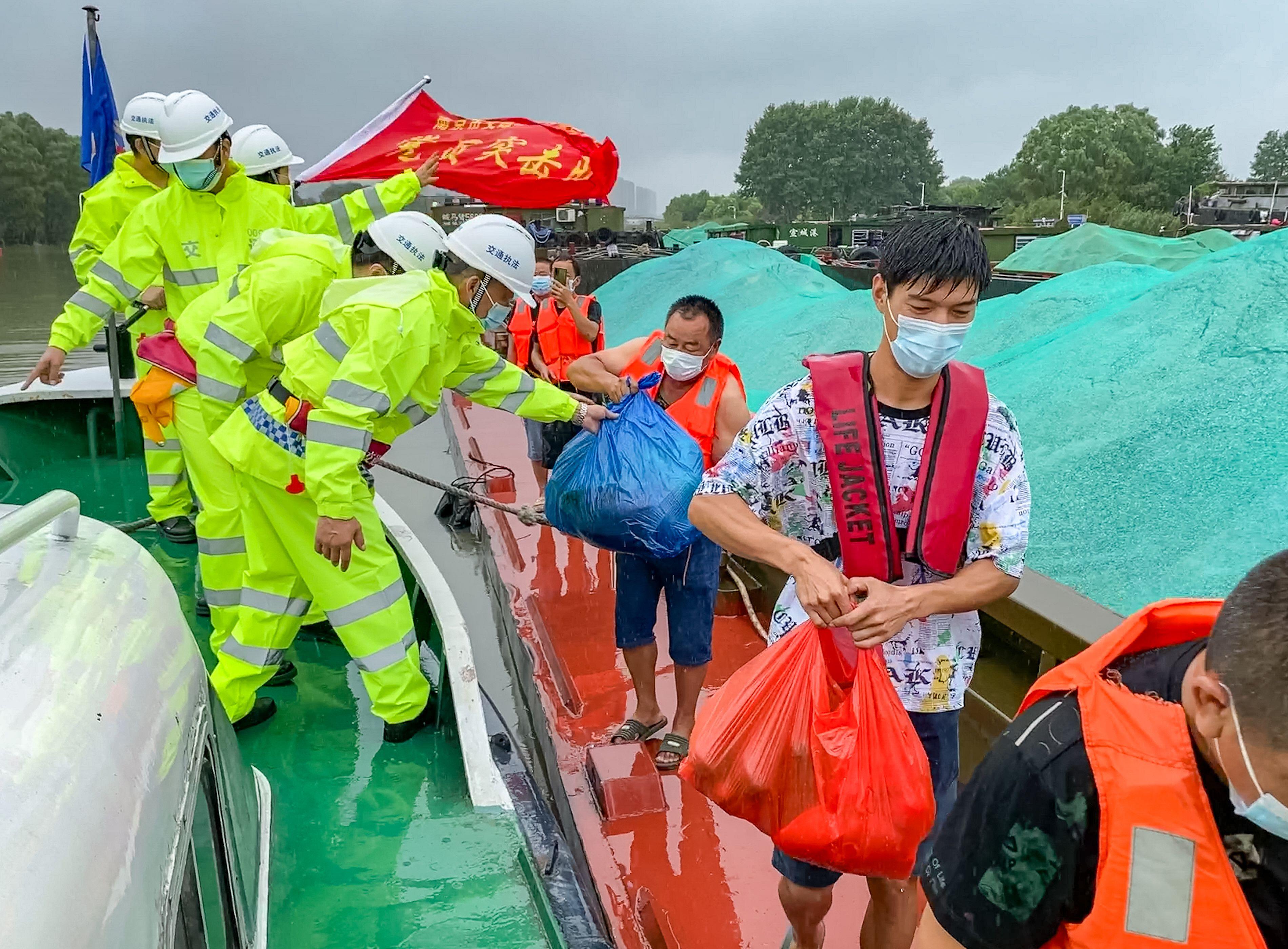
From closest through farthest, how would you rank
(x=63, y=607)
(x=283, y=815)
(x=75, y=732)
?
(x=75, y=732) → (x=63, y=607) → (x=283, y=815)

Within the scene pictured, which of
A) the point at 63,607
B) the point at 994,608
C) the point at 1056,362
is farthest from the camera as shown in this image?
the point at 1056,362

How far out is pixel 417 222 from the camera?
3.41 meters

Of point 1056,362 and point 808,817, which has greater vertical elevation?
point 1056,362

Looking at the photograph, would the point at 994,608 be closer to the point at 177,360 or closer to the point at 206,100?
the point at 177,360

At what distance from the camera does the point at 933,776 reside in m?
2.11

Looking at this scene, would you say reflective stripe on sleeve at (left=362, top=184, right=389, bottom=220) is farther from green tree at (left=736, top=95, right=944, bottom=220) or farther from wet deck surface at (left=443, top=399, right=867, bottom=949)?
green tree at (left=736, top=95, right=944, bottom=220)

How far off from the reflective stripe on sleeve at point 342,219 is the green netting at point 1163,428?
3.64 metres

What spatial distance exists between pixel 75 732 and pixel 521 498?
5.41 metres

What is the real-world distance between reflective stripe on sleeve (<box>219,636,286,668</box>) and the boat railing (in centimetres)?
179

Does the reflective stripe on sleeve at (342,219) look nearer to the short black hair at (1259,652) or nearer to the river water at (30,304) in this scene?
the river water at (30,304)

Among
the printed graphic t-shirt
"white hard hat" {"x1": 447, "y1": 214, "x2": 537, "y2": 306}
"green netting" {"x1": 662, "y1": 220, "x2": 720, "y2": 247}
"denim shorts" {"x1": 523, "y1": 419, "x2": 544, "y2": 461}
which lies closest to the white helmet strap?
"white hard hat" {"x1": 447, "y1": 214, "x2": 537, "y2": 306}

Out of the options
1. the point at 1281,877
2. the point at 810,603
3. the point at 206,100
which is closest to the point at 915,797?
the point at 810,603

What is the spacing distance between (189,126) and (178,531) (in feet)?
7.03

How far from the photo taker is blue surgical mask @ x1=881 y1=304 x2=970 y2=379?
1871 mm
